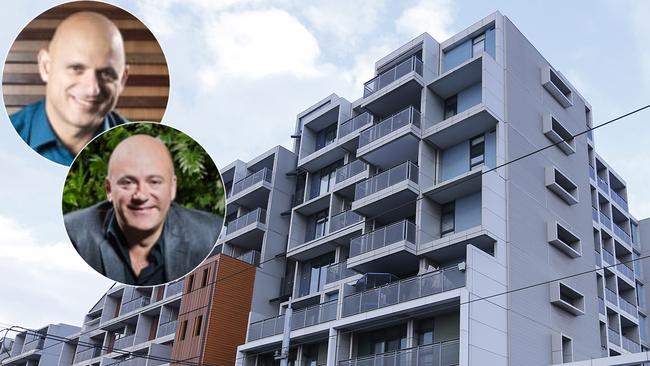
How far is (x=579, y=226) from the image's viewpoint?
4166 centimetres

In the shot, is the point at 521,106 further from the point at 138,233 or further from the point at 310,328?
the point at 138,233

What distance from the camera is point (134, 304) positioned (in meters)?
60.1

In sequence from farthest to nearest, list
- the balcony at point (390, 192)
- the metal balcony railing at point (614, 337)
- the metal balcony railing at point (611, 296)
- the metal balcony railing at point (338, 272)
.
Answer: the metal balcony railing at point (611, 296), the metal balcony railing at point (614, 337), the metal balcony railing at point (338, 272), the balcony at point (390, 192)

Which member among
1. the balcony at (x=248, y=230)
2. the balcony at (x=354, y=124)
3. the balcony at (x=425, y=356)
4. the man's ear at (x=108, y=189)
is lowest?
the man's ear at (x=108, y=189)

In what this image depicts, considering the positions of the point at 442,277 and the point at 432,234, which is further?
the point at 432,234

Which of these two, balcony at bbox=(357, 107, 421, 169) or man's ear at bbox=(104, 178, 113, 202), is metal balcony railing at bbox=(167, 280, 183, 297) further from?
man's ear at bbox=(104, 178, 113, 202)

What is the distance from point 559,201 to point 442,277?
1127 centimetres

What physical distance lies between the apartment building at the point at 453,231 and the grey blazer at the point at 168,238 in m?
25.2

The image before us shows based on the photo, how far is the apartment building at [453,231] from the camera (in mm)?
33312

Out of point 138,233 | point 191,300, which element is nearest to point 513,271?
point 191,300

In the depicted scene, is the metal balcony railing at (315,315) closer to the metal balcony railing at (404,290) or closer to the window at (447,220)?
the metal balcony railing at (404,290)

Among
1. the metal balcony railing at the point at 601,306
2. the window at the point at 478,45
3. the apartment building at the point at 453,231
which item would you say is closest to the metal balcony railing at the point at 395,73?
the apartment building at the point at 453,231

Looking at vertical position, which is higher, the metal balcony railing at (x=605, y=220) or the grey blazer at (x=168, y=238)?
the metal balcony railing at (x=605, y=220)

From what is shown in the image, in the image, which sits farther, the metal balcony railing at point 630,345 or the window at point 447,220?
the metal balcony railing at point 630,345
